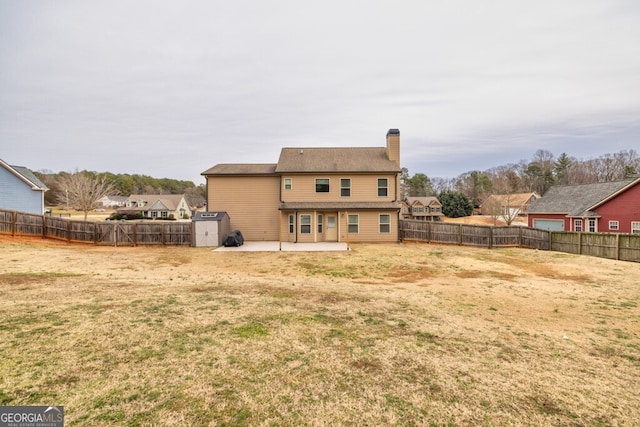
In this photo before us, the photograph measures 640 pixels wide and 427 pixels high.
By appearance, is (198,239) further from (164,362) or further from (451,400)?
(451,400)

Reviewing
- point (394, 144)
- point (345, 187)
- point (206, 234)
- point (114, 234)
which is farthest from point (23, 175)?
point (394, 144)

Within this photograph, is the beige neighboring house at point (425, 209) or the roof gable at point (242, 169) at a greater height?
the roof gable at point (242, 169)

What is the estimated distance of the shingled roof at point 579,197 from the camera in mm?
23664

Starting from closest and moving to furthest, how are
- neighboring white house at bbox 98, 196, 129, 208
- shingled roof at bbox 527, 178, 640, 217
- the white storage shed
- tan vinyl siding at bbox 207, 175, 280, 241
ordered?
the white storage shed → tan vinyl siding at bbox 207, 175, 280, 241 → shingled roof at bbox 527, 178, 640, 217 → neighboring white house at bbox 98, 196, 129, 208

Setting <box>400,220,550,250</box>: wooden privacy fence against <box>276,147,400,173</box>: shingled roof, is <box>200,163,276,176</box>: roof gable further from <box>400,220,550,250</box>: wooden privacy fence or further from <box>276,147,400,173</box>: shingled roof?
<box>400,220,550,250</box>: wooden privacy fence

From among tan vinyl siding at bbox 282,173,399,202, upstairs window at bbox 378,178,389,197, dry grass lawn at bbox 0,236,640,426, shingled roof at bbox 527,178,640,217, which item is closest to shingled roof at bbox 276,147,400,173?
tan vinyl siding at bbox 282,173,399,202

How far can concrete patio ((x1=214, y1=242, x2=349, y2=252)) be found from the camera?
1738 cm

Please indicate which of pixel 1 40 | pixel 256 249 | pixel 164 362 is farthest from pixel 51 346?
pixel 1 40

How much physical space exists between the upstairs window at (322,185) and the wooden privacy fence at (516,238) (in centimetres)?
613

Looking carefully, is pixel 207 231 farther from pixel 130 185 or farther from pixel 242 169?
pixel 130 185

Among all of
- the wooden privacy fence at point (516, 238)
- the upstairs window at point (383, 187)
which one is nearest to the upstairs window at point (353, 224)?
the upstairs window at point (383, 187)

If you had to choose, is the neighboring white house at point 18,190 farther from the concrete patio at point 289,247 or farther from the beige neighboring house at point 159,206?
the beige neighboring house at point 159,206

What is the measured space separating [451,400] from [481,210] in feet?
218

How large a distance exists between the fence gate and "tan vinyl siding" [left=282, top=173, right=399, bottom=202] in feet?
34.3
